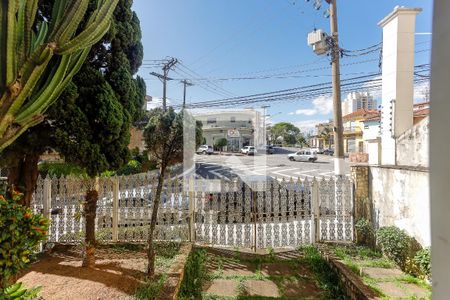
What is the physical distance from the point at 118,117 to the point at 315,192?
4.01 meters

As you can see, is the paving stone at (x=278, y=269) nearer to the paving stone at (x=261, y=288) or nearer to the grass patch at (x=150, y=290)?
the paving stone at (x=261, y=288)

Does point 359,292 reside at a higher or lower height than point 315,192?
lower

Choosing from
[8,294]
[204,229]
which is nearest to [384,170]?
[204,229]

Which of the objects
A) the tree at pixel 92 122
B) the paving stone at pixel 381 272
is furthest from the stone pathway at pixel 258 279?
the tree at pixel 92 122

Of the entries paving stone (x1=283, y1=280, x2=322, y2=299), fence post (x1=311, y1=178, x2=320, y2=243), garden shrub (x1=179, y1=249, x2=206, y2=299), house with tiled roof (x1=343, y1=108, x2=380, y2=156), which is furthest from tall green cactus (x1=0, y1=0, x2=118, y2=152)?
house with tiled roof (x1=343, y1=108, x2=380, y2=156)

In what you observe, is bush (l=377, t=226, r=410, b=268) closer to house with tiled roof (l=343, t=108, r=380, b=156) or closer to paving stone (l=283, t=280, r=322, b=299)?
paving stone (l=283, t=280, r=322, b=299)

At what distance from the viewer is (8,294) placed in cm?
202

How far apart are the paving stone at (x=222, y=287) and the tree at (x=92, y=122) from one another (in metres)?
1.82

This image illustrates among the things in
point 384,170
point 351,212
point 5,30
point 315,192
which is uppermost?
point 5,30

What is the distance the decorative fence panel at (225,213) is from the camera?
5094 millimetres

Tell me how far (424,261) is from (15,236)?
4.84 m

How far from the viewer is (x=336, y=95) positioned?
662 centimetres

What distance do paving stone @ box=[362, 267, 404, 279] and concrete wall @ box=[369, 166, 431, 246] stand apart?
66 centimetres

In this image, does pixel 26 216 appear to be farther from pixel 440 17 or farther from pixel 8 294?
pixel 440 17
